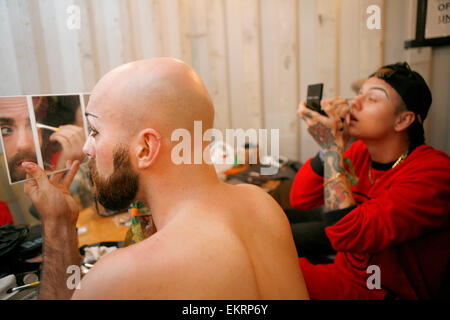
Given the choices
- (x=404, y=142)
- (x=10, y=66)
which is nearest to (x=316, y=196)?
(x=404, y=142)

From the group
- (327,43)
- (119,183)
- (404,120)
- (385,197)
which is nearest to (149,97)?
(119,183)

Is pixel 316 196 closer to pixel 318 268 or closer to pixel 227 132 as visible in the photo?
pixel 318 268

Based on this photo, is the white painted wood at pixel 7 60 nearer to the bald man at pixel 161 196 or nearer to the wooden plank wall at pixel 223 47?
the wooden plank wall at pixel 223 47

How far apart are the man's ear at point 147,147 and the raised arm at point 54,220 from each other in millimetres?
237

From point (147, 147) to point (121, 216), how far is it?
0.62 meters

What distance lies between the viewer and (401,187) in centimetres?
96

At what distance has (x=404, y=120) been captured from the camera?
1100 mm

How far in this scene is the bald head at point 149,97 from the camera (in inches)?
24.8

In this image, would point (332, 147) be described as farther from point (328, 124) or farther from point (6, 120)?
point (6, 120)

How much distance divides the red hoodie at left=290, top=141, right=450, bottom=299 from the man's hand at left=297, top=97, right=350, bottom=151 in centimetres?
23

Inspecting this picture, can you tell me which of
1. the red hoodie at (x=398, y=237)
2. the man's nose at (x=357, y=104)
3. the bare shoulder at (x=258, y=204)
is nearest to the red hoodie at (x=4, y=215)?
the bare shoulder at (x=258, y=204)

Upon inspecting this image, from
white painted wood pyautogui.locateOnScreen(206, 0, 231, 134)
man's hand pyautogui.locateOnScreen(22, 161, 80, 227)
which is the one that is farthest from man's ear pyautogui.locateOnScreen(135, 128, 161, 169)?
white painted wood pyautogui.locateOnScreen(206, 0, 231, 134)

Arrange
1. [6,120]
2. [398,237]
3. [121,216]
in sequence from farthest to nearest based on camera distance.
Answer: [121,216], [398,237], [6,120]

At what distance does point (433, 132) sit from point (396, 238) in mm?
705
